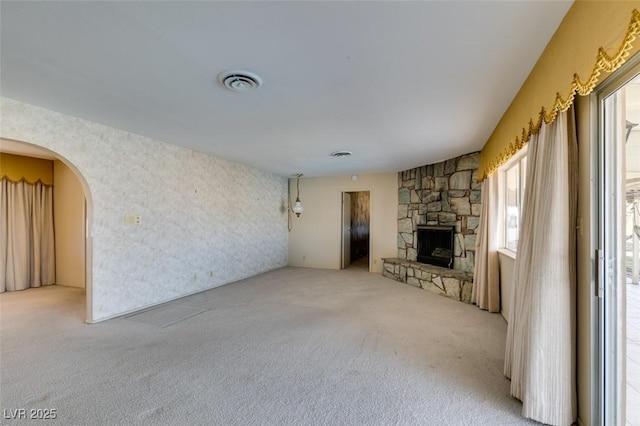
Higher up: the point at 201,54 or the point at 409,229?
the point at 201,54

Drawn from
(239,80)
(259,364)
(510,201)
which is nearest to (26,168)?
(239,80)

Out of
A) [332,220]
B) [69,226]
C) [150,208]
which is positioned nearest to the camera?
[150,208]

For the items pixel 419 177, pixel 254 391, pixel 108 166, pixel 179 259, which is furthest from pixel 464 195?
pixel 108 166

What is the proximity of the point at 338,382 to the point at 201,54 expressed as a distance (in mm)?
2519

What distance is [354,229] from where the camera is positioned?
8.01 metres

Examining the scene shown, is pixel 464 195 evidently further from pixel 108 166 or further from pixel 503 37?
pixel 108 166

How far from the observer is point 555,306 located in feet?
5.37

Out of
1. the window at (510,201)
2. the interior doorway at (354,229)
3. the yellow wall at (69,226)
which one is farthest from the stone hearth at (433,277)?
the yellow wall at (69,226)

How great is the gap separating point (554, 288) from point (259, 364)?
221 centimetres

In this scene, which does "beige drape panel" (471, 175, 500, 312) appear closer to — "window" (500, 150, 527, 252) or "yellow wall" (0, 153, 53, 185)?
"window" (500, 150, 527, 252)

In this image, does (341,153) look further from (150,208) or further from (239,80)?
(150,208)

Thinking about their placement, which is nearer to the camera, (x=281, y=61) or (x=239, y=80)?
(x=281, y=61)

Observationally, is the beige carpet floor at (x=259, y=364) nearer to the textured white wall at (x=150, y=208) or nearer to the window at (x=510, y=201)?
the textured white wall at (x=150, y=208)

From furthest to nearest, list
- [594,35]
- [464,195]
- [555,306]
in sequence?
[464,195]
[555,306]
[594,35]
